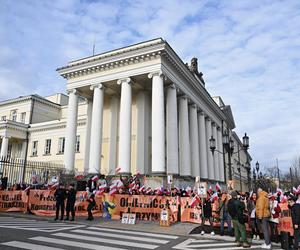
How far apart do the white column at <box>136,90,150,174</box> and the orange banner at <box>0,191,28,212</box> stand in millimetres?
13904

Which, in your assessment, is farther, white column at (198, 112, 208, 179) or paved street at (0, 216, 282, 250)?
white column at (198, 112, 208, 179)

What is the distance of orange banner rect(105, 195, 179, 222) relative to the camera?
15880mm

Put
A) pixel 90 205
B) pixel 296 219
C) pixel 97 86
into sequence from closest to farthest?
pixel 296 219
pixel 90 205
pixel 97 86

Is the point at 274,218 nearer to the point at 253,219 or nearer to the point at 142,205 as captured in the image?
the point at 253,219

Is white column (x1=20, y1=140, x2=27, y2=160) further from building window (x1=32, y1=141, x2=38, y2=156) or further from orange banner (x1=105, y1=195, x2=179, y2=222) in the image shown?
orange banner (x1=105, y1=195, x2=179, y2=222)

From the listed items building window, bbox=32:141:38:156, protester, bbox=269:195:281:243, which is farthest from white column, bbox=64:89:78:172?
protester, bbox=269:195:281:243

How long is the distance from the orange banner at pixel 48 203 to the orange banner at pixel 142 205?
1.14 metres

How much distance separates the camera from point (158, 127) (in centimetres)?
2664

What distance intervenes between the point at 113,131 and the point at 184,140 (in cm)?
804

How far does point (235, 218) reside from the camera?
1045 centimetres

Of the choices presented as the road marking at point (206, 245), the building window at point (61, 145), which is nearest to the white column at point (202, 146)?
the building window at point (61, 145)

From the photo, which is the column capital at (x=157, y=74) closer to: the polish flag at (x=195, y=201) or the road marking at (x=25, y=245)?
the polish flag at (x=195, y=201)

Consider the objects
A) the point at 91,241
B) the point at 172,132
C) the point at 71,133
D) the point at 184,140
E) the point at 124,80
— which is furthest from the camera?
the point at 184,140

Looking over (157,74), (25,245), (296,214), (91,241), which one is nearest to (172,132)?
(157,74)
